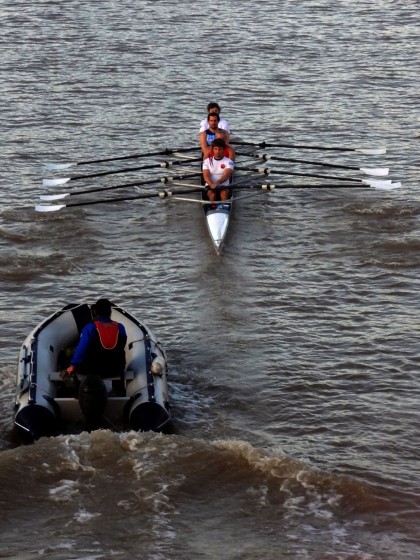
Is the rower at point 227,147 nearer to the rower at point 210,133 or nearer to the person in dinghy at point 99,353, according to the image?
the rower at point 210,133

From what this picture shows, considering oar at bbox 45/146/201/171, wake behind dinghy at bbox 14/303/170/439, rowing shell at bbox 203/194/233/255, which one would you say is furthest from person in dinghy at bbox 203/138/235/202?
wake behind dinghy at bbox 14/303/170/439

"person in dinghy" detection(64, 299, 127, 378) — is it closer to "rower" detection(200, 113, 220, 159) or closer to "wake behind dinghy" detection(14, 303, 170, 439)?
"wake behind dinghy" detection(14, 303, 170, 439)

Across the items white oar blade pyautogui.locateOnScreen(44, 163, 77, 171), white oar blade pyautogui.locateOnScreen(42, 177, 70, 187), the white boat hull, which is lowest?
the white boat hull

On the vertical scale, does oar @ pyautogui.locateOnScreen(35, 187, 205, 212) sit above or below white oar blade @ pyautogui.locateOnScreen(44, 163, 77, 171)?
below

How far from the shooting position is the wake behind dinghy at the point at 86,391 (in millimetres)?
12352

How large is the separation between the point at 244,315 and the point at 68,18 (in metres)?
19.3

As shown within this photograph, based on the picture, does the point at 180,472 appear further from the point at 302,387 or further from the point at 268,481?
the point at 302,387

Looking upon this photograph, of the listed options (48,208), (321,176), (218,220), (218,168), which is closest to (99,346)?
(218,220)

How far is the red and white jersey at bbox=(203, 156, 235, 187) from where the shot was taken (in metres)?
19.6

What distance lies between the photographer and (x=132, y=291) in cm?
1700

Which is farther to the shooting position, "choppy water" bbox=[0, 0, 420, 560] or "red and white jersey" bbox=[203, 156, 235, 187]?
"red and white jersey" bbox=[203, 156, 235, 187]

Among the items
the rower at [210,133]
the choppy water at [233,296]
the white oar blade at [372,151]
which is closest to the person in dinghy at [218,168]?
the choppy water at [233,296]

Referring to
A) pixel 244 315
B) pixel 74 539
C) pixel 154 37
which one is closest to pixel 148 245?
pixel 244 315

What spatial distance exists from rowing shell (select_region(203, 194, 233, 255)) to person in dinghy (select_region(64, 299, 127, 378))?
17.9ft
